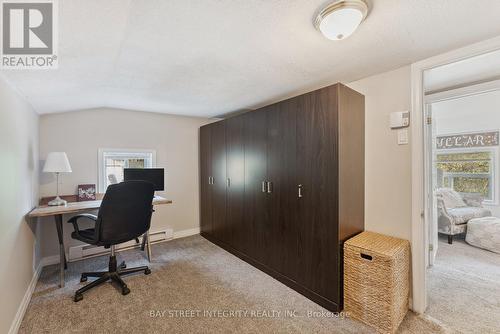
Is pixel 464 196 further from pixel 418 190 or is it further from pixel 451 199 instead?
pixel 418 190

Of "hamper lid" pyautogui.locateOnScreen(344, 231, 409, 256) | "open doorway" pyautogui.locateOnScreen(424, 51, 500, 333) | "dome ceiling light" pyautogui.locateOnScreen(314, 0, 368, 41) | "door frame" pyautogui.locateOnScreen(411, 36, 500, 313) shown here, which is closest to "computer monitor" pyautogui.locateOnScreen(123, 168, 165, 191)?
"hamper lid" pyautogui.locateOnScreen(344, 231, 409, 256)

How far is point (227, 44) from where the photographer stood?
1.55 meters

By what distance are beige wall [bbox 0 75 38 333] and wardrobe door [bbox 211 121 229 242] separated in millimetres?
2094

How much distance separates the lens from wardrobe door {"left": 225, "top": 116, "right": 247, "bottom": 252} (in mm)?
2977

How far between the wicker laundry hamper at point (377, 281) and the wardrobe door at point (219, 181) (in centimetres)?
183

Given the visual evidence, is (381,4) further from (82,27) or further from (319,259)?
(319,259)

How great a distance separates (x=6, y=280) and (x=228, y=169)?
2295 mm

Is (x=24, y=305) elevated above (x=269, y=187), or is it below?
below

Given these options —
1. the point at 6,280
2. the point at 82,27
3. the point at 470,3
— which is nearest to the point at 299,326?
the point at 6,280

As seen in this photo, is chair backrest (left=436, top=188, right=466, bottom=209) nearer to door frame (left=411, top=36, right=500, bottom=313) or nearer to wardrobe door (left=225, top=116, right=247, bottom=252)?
door frame (left=411, top=36, right=500, bottom=313)

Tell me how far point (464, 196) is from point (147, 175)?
5742 mm

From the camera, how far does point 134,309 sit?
1.98m

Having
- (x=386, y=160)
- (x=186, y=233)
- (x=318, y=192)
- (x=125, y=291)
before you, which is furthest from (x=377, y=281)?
(x=186, y=233)

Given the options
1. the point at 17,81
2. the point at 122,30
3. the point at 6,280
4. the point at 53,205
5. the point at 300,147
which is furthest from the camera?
the point at 53,205
